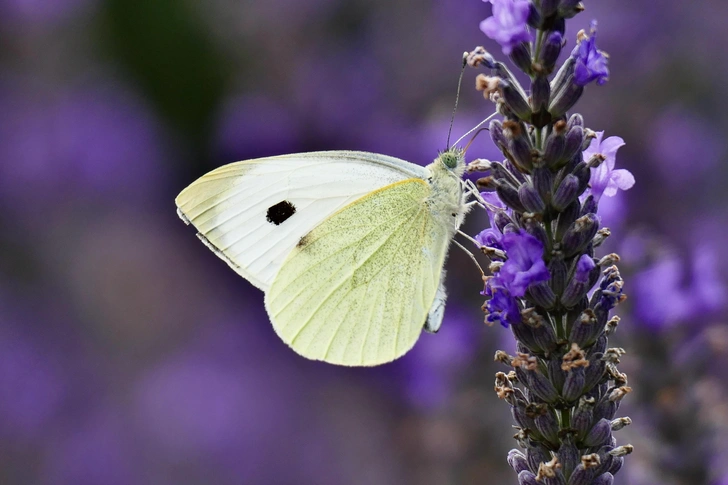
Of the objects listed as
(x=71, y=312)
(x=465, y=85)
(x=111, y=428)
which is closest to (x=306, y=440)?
(x=111, y=428)

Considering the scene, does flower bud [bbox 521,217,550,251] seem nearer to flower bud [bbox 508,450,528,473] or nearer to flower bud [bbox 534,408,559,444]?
flower bud [bbox 534,408,559,444]

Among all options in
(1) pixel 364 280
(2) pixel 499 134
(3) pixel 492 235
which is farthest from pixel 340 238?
(2) pixel 499 134

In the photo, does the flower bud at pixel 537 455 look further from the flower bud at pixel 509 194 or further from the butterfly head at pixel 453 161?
the butterfly head at pixel 453 161

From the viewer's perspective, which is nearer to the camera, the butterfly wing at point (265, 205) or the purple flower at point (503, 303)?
the purple flower at point (503, 303)

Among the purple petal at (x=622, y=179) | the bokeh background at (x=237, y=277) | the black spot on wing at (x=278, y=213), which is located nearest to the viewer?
the purple petal at (x=622, y=179)

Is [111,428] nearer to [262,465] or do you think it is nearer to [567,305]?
[262,465]

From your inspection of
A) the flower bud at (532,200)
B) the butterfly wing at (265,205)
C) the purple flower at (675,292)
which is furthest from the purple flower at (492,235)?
the purple flower at (675,292)
